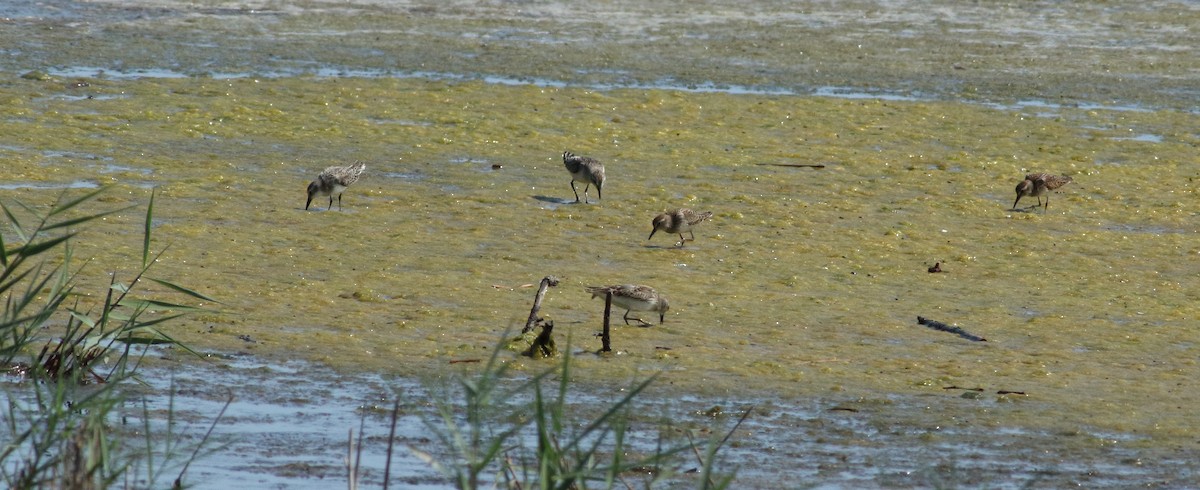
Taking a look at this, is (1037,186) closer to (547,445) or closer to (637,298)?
(637,298)

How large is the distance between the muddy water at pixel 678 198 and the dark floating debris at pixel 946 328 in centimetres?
15

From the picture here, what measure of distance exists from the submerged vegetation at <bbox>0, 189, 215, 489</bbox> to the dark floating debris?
15.4 ft

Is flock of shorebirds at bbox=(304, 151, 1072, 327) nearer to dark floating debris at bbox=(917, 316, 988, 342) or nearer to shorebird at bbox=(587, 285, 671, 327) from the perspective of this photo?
shorebird at bbox=(587, 285, 671, 327)

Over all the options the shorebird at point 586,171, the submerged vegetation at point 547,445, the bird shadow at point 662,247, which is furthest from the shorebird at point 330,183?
the submerged vegetation at point 547,445

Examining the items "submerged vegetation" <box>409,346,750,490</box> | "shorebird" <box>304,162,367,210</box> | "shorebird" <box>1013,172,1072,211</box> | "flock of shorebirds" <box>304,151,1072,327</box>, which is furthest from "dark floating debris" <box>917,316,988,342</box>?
"shorebird" <box>304,162,367,210</box>

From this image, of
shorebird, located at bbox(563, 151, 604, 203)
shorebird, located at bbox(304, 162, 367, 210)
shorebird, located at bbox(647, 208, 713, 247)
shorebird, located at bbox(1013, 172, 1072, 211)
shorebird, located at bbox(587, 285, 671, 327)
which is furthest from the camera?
shorebird, located at bbox(1013, 172, 1072, 211)

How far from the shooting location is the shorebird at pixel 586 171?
13938 mm

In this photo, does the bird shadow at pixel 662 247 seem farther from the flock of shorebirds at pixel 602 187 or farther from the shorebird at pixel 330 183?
the shorebird at pixel 330 183

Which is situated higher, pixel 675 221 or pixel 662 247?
pixel 675 221

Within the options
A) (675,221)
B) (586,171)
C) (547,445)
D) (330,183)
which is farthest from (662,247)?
(547,445)

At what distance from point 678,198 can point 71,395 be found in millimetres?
7730

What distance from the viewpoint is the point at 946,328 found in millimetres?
10109

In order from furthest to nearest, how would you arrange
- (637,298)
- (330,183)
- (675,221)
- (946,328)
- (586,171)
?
(586,171) → (330,183) → (675,221) → (946,328) → (637,298)

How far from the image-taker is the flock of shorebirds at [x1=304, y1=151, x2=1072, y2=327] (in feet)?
32.0
